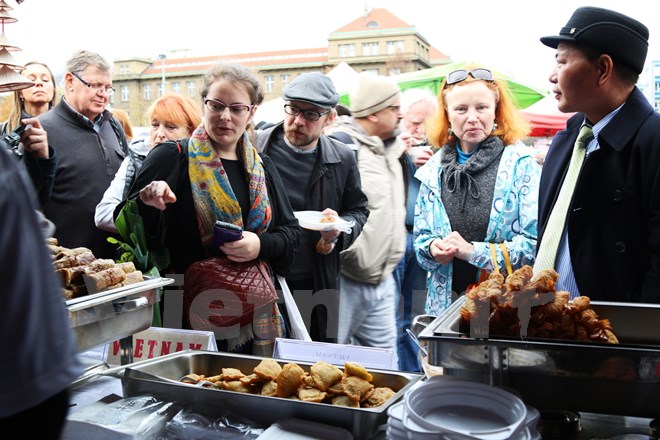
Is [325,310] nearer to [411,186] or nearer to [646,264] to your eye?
[411,186]

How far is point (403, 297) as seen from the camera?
3066 mm

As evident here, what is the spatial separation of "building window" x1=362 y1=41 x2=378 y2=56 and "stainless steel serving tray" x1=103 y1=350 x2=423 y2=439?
151 ft

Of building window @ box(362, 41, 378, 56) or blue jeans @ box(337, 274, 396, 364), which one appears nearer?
blue jeans @ box(337, 274, 396, 364)

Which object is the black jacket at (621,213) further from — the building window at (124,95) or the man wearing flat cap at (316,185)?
the building window at (124,95)

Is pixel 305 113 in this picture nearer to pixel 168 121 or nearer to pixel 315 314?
pixel 168 121

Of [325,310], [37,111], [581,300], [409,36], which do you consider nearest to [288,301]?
[325,310]

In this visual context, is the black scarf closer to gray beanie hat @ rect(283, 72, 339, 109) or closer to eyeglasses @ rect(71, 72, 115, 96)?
gray beanie hat @ rect(283, 72, 339, 109)

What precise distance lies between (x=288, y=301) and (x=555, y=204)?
906 mm

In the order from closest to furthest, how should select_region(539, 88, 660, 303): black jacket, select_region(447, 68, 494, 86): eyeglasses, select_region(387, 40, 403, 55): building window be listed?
select_region(539, 88, 660, 303): black jacket, select_region(447, 68, 494, 86): eyeglasses, select_region(387, 40, 403, 55): building window

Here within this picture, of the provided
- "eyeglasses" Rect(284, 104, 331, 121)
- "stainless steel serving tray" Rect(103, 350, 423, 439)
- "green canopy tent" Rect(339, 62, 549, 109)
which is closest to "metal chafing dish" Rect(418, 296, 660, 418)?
"stainless steel serving tray" Rect(103, 350, 423, 439)

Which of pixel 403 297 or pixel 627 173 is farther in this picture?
pixel 403 297

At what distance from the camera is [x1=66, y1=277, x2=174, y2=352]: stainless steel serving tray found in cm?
126

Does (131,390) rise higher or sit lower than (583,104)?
lower

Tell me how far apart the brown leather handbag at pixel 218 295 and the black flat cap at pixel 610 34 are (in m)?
1.16
